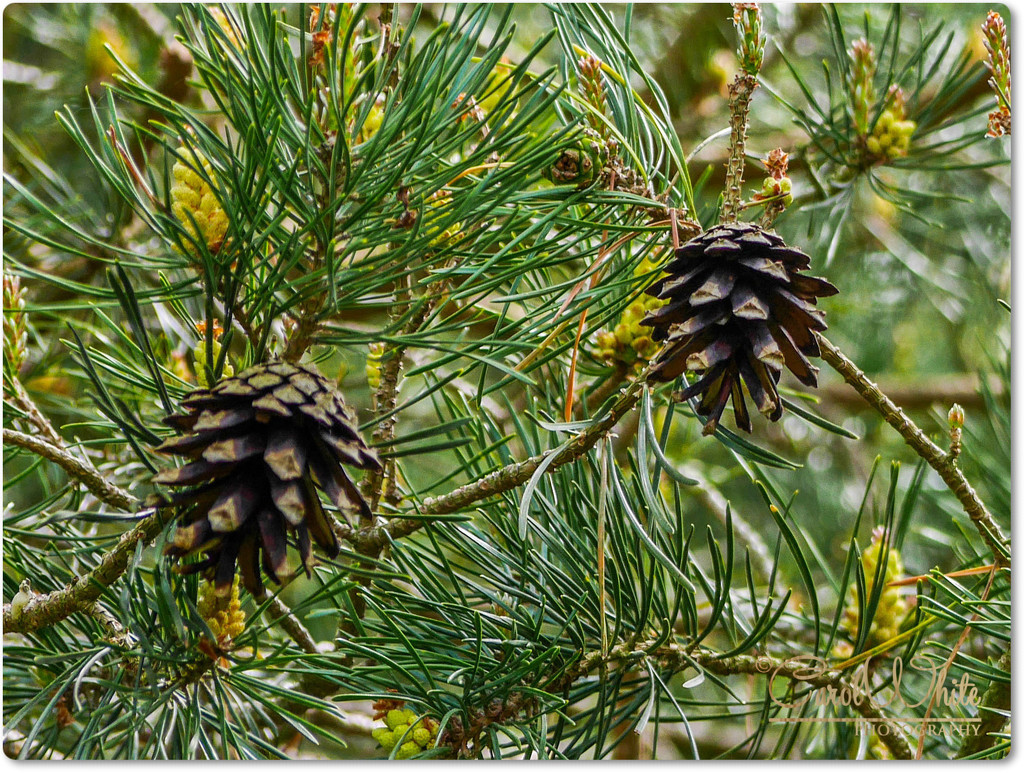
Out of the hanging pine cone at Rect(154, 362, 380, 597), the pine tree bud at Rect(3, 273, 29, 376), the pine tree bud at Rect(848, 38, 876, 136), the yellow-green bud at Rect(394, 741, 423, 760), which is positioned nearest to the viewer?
the hanging pine cone at Rect(154, 362, 380, 597)

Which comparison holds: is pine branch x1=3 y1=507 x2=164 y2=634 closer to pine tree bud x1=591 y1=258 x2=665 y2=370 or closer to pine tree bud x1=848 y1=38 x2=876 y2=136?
pine tree bud x1=591 y1=258 x2=665 y2=370

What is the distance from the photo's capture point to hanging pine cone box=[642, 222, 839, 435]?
1.18 feet

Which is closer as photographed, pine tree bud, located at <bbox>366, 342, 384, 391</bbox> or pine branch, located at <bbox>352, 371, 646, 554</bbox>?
pine branch, located at <bbox>352, 371, 646, 554</bbox>

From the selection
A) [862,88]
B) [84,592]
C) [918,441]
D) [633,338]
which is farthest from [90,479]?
[862,88]

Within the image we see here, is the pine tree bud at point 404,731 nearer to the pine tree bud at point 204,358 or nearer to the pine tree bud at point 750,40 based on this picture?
the pine tree bud at point 204,358

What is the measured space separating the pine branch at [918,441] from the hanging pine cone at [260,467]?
0.22 metres

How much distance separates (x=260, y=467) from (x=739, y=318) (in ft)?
0.66

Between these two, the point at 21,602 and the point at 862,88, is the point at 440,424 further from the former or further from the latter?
the point at 862,88

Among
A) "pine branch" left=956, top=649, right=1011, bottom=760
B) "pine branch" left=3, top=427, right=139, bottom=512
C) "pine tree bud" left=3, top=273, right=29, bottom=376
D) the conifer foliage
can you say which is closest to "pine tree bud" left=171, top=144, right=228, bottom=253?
the conifer foliage

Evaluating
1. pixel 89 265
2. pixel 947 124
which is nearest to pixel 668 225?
pixel 947 124

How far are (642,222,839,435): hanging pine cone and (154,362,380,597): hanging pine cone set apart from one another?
14 centimetres

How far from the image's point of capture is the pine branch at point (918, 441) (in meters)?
0.41

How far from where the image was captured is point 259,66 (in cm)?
36

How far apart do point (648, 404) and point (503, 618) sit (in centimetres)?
16
